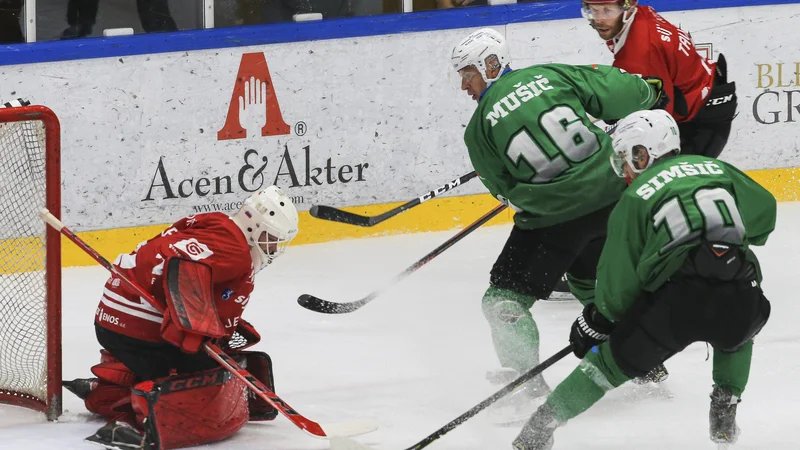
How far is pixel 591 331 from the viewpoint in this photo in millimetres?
3105

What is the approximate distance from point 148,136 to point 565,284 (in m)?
1.70

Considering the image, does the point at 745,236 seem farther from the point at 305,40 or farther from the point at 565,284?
the point at 305,40

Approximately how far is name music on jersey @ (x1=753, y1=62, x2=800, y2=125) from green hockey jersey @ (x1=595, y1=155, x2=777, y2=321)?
121 inches

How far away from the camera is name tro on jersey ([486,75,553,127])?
3.59 m

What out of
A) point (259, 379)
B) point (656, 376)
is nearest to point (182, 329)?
point (259, 379)

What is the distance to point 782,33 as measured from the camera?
6066 mm

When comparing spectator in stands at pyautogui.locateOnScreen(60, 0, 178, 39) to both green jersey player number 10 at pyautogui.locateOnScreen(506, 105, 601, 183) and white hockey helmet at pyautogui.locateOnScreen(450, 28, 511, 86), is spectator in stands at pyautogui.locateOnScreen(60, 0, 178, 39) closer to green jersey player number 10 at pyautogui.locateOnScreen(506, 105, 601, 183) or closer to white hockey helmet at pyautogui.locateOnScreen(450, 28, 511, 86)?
white hockey helmet at pyautogui.locateOnScreen(450, 28, 511, 86)

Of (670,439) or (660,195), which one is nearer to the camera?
(660,195)

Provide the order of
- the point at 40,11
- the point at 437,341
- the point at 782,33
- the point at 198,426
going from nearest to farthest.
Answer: the point at 198,426 → the point at 437,341 → the point at 40,11 → the point at 782,33

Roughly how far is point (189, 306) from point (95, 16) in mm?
2447

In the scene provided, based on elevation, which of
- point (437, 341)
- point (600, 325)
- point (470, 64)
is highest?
point (470, 64)

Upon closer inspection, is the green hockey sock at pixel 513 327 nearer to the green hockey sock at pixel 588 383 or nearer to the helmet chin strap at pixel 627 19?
the green hockey sock at pixel 588 383

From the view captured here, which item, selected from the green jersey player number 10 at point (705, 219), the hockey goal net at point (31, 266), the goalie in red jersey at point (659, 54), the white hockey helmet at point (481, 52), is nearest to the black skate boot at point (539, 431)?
the green jersey player number 10 at point (705, 219)

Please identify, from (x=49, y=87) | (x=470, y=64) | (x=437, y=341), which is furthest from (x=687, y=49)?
(x=49, y=87)
